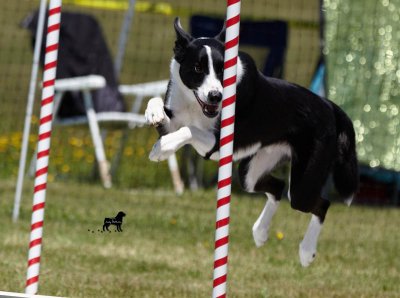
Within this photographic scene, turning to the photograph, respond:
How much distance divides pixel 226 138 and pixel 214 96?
286 mm

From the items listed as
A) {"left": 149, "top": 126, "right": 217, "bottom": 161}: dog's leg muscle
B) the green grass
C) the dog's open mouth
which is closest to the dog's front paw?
{"left": 149, "top": 126, "right": 217, "bottom": 161}: dog's leg muscle

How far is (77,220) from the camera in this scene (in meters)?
9.73

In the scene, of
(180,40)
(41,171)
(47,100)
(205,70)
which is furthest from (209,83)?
(41,171)

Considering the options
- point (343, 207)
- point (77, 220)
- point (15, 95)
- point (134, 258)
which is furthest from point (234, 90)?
point (15, 95)

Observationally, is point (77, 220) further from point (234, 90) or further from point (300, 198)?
point (234, 90)

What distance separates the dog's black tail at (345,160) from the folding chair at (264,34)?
3.30m

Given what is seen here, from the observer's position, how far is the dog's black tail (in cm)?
579

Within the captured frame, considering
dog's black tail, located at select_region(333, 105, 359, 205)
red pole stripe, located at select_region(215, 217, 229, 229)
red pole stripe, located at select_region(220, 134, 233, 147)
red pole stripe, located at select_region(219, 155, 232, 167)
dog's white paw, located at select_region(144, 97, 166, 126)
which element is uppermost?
red pole stripe, located at select_region(220, 134, 233, 147)

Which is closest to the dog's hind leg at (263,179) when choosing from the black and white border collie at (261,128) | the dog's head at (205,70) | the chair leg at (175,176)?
the black and white border collie at (261,128)

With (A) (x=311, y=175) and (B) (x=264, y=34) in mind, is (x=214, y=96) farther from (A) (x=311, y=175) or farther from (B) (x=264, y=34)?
(B) (x=264, y=34)

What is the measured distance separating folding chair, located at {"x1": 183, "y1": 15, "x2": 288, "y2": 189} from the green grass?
1.40 meters

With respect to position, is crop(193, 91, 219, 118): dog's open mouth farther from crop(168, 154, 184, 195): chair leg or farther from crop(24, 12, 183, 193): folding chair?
crop(168, 154, 184, 195): chair leg

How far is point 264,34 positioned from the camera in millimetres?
9969

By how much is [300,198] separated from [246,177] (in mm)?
296
